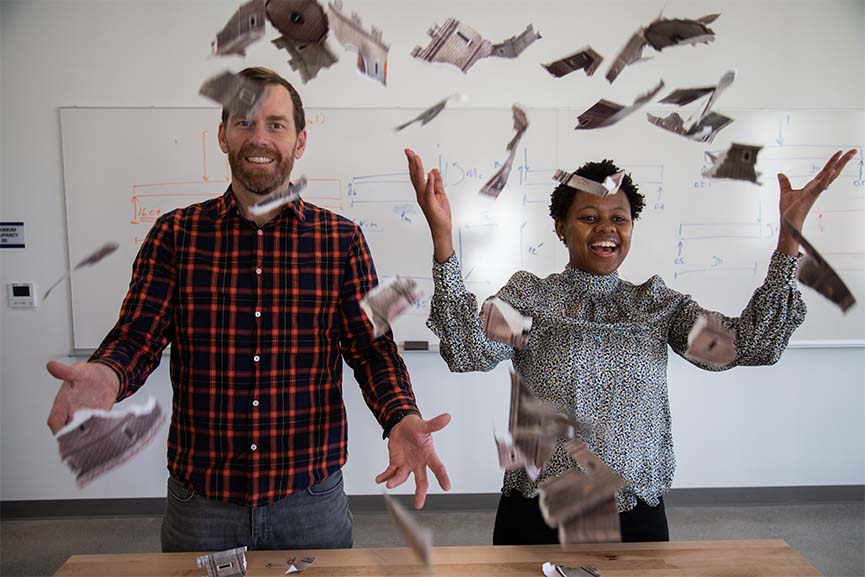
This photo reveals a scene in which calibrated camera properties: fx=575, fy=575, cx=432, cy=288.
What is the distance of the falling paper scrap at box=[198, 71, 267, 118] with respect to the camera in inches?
37.9

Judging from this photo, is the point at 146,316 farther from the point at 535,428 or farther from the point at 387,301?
the point at 535,428

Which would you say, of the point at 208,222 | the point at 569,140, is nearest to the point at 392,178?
the point at 569,140

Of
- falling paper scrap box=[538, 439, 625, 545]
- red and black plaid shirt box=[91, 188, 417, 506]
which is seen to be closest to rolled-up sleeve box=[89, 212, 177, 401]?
red and black plaid shirt box=[91, 188, 417, 506]

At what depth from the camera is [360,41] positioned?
3.47 ft

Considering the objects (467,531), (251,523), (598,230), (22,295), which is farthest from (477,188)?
(22,295)

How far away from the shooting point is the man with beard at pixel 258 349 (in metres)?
1.20

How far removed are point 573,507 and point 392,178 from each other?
78.7 inches

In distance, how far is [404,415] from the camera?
3.92 feet

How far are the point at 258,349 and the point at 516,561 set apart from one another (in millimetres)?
687

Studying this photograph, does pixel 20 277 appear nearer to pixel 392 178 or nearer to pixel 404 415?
pixel 392 178

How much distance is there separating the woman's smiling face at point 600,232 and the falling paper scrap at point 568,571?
0.63m

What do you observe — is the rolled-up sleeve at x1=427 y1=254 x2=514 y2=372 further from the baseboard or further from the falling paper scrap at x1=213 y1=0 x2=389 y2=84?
the baseboard

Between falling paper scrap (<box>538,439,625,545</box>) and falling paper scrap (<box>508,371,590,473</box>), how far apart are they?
3cm

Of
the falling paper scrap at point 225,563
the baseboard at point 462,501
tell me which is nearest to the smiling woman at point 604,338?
the falling paper scrap at point 225,563
